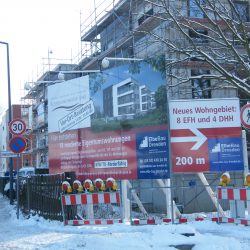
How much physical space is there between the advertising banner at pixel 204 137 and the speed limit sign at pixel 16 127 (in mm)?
5751

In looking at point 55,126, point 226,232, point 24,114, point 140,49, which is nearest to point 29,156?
point 24,114

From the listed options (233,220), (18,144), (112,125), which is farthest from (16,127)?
(233,220)

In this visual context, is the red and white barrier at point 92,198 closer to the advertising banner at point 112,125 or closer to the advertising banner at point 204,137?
the advertising banner at point 112,125

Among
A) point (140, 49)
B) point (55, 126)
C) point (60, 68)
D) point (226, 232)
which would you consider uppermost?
point (60, 68)

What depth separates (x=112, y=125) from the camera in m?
13.5

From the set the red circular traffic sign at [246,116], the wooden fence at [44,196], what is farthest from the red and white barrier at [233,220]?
the wooden fence at [44,196]

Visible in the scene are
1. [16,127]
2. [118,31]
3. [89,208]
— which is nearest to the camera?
[89,208]

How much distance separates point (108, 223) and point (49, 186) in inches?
97.4

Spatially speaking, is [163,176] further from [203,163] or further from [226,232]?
[226,232]

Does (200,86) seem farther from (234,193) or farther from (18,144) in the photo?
(234,193)

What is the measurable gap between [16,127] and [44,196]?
2961 mm

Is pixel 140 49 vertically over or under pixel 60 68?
under

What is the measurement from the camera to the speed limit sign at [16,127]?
1552cm

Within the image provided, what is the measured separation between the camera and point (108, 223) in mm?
11891
